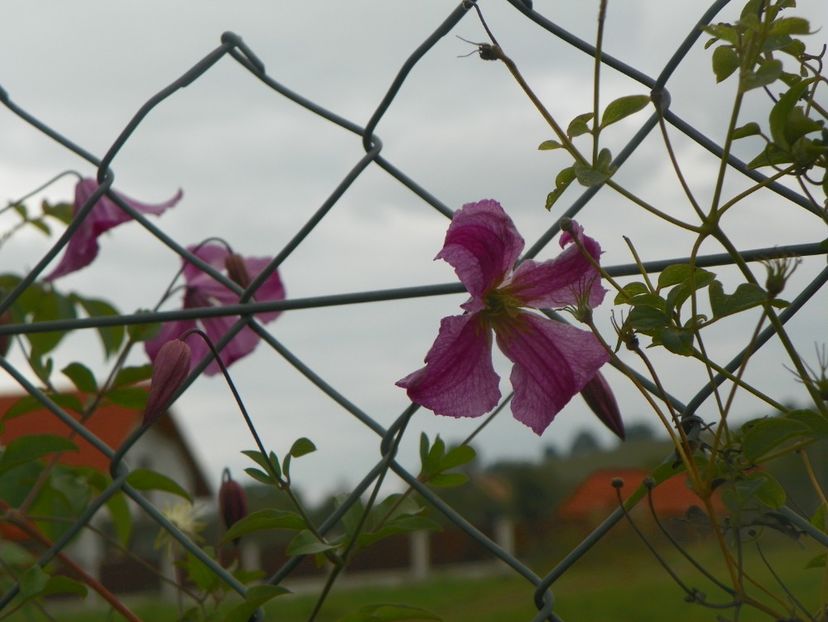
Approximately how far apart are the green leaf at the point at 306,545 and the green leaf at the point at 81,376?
0.29m

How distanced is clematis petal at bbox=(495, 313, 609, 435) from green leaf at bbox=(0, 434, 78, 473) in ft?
1.00

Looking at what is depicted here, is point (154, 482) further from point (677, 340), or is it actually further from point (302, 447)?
point (677, 340)

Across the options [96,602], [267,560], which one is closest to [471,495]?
[267,560]

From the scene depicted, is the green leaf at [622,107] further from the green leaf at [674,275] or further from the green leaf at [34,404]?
the green leaf at [34,404]

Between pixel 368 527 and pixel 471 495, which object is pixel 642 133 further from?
pixel 471 495

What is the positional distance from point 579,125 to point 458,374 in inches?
5.1

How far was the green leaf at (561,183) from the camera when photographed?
51 centimetres

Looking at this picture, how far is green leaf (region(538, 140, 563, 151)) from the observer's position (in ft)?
1.66

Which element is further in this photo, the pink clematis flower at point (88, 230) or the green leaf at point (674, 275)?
the pink clematis flower at point (88, 230)

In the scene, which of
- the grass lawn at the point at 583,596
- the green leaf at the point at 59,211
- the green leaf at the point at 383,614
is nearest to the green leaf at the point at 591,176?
the green leaf at the point at 383,614

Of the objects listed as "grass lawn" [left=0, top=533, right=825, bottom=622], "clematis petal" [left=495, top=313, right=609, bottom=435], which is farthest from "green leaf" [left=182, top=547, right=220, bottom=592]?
"grass lawn" [left=0, top=533, right=825, bottom=622]

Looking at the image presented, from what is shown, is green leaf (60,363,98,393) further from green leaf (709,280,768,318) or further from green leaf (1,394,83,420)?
green leaf (709,280,768,318)

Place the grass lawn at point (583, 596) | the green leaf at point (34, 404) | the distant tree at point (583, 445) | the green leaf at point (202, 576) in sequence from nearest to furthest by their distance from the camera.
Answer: the green leaf at point (202, 576) < the green leaf at point (34, 404) < the grass lawn at point (583, 596) < the distant tree at point (583, 445)

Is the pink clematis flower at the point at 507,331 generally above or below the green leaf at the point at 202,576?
above
